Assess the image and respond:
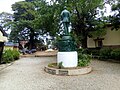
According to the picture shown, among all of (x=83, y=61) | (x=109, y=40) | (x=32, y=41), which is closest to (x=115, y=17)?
(x=109, y=40)

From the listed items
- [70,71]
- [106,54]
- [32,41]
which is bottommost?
[70,71]

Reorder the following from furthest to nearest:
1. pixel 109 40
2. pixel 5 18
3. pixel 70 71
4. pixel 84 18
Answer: pixel 5 18 → pixel 84 18 → pixel 109 40 → pixel 70 71

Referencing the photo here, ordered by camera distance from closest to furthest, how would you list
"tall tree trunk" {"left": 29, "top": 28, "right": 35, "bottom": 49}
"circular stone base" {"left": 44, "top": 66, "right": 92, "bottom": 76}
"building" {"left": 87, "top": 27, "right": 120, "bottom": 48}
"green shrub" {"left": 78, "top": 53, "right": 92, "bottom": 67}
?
"circular stone base" {"left": 44, "top": 66, "right": 92, "bottom": 76}, "green shrub" {"left": 78, "top": 53, "right": 92, "bottom": 67}, "building" {"left": 87, "top": 27, "right": 120, "bottom": 48}, "tall tree trunk" {"left": 29, "top": 28, "right": 35, "bottom": 49}

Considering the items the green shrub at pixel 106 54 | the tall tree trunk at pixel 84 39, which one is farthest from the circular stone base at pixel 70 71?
the tall tree trunk at pixel 84 39

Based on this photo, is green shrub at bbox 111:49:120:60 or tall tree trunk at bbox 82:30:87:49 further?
tall tree trunk at bbox 82:30:87:49

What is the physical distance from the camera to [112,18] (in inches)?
1000

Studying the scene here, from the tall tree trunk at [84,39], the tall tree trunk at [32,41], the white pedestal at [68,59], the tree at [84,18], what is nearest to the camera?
the white pedestal at [68,59]

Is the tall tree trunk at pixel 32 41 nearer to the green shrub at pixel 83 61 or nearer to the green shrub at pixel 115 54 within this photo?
the green shrub at pixel 115 54

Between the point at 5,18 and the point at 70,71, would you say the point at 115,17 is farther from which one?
the point at 5,18

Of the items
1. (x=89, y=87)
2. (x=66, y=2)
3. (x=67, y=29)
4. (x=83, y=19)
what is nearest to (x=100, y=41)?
(x=83, y=19)

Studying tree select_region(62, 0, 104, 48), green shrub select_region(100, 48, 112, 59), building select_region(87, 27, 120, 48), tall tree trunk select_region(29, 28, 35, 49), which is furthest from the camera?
tall tree trunk select_region(29, 28, 35, 49)

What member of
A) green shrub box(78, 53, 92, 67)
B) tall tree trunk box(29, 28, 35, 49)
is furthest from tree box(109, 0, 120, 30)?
tall tree trunk box(29, 28, 35, 49)

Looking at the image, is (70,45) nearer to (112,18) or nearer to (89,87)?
(89,87)

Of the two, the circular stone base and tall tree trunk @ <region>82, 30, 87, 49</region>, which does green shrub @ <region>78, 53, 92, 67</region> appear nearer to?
the circular stone base
